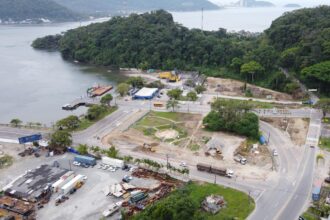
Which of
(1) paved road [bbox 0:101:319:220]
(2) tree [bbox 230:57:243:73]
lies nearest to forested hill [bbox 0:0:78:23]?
(2) tree [bbox 230:57:243:73]

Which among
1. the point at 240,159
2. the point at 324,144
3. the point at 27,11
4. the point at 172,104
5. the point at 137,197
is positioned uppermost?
the point at 27,11

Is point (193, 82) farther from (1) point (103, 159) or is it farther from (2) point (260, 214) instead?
(2) point (260, 214)

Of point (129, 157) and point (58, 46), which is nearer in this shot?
point (129, 157)

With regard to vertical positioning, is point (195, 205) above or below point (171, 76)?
below

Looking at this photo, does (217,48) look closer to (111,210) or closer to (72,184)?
(72,184)

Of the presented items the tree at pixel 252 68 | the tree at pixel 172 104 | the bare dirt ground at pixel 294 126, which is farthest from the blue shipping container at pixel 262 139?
the tree at pixel 252 68

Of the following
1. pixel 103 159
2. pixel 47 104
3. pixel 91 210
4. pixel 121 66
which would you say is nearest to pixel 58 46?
pixel 121 66

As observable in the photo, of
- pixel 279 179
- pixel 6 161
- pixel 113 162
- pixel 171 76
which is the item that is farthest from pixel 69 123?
pixel 171 76
